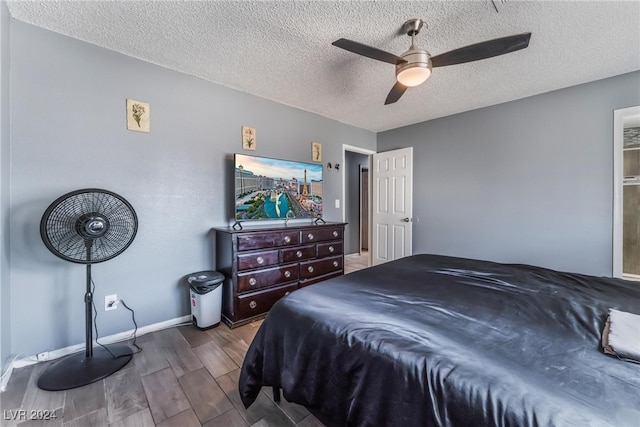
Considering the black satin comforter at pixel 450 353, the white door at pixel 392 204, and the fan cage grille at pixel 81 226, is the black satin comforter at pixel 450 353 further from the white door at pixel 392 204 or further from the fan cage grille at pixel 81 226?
the white door at pixel 392 204

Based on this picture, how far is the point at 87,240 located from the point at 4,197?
1.98 feet

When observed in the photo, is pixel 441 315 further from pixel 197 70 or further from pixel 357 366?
pixel 197 70

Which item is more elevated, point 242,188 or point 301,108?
point 301,108

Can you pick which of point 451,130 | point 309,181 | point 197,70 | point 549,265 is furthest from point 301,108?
point 549,265

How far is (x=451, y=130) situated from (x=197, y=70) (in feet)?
10.6

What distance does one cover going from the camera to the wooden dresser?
2.37 metres

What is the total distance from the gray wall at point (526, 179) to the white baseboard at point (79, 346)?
131 inches

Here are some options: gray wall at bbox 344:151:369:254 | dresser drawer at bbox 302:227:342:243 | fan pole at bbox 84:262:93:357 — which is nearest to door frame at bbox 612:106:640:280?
dresser drawer at bbox 302:227:342:243

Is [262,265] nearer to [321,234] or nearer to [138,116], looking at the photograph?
[321,234]

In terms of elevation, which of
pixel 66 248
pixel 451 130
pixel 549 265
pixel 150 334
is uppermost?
pixel 451 130

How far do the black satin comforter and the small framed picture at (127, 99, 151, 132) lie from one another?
205cm

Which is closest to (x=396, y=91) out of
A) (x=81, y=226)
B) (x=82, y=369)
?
(x=81, y=226)

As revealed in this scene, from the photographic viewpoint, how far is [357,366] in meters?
0.95

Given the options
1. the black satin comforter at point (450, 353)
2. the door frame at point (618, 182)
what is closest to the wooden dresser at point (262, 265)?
the black satin comforter at point (450, 353)
